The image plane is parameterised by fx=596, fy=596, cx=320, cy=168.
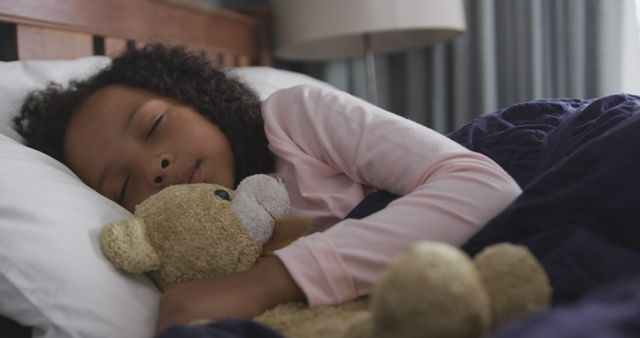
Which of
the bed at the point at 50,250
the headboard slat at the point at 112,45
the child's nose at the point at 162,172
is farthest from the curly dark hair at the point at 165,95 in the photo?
the headboard slat at the point at 112,45

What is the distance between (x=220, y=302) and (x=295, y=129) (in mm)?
366

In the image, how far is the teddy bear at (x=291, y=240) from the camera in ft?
1.19

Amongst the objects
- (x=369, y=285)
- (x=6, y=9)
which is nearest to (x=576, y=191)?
(x=369, y=285)

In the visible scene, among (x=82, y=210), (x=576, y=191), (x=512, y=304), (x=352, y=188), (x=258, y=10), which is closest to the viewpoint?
(x=512, y=304)

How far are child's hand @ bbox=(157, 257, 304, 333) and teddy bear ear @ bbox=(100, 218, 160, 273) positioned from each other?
0.18 feet

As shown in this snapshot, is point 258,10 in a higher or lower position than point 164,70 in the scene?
higher

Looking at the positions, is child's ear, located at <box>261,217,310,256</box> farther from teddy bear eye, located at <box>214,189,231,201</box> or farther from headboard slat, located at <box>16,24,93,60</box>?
headboard slat, located at <box>16,24,93,60</box>

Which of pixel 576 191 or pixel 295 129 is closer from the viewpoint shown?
Result: pixel 576 191

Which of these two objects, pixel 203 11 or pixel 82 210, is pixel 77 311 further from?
pixel 203 11

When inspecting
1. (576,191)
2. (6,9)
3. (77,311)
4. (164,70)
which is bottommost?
(77,311)

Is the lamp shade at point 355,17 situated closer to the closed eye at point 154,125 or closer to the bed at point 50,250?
the bed at point 50,250

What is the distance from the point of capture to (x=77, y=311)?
2.18 ft

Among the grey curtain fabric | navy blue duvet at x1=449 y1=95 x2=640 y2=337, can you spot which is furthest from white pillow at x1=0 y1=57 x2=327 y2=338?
the grey curtain fabric

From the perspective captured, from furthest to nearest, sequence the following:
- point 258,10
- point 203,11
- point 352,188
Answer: point 258,10 < point 203,11 < point 352,188
